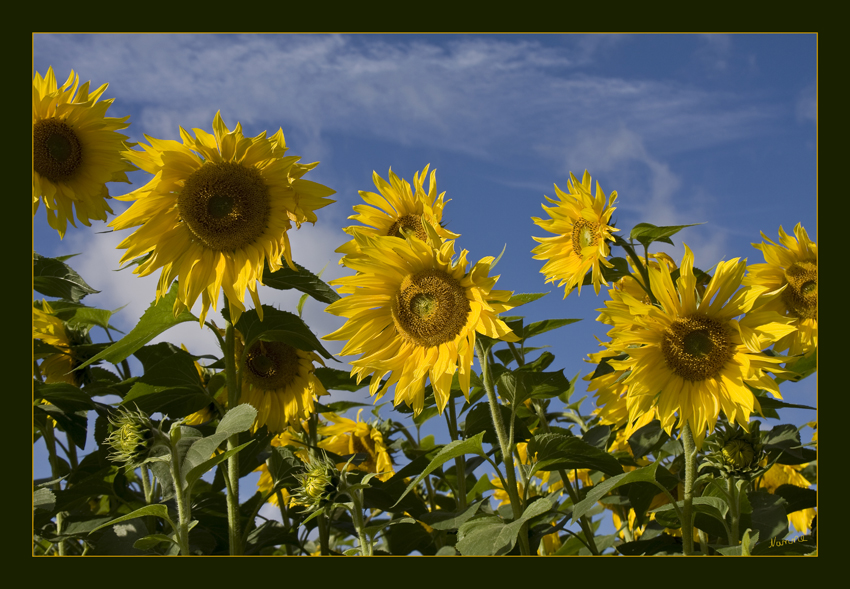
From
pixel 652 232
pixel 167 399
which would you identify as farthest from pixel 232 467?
pixel 652 232

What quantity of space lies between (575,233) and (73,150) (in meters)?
2.14

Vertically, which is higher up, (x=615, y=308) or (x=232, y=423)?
(x=615, y=308)

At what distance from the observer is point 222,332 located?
2398 millimetres

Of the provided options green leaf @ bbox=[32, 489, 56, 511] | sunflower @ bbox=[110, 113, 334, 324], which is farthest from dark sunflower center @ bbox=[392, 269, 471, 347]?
green leaf @ bbox=[32, 489, 56, 511]

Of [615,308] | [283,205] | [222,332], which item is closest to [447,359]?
[615,308]

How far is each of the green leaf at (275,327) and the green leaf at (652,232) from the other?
3.75 feet

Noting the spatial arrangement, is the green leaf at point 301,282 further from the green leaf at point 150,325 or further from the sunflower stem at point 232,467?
the green leaf at point 150,325

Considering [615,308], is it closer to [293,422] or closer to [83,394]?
[293,422]

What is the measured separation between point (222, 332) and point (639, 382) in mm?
1369

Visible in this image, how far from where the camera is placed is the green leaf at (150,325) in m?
2.12

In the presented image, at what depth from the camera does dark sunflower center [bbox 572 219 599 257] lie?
2908 mm

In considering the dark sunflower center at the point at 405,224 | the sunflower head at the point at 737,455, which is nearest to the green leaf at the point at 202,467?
the dark sunflower center at the point at 405,224

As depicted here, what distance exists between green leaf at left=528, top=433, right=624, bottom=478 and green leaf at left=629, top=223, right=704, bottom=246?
2.63ft

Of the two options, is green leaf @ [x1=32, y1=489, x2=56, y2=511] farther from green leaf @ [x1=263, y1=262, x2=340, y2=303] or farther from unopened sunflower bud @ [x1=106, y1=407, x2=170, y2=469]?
green leaf @ [x1=263, y1=262, x2=340, y2=303]
